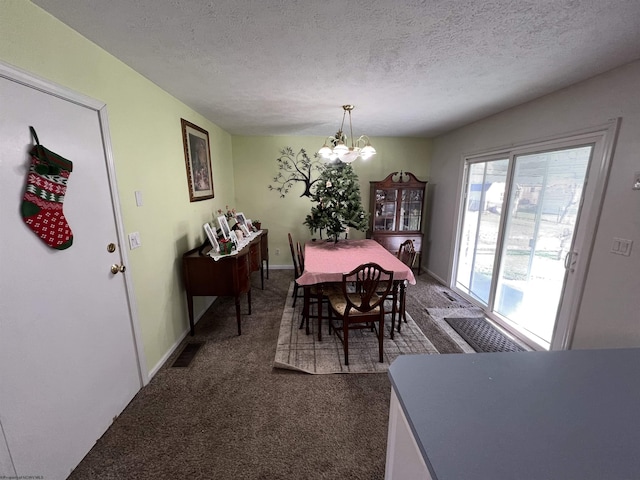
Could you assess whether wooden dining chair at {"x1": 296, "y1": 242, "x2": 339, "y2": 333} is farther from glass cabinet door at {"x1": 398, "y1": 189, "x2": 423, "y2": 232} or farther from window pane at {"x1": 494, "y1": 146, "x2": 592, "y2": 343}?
Result: glass cabinet door at {"x1": 398, "y1": 189, "x2": 423, "y2": 232}

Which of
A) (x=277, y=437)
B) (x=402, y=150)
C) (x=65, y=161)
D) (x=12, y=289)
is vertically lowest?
(x=277, y=437)

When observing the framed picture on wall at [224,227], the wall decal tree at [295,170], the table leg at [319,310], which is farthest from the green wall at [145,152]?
the table leg at [319,310]

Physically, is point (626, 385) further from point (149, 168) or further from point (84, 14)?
point (149, 168)

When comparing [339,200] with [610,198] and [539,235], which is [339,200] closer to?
[539,235]

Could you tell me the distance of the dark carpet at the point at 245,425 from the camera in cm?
135

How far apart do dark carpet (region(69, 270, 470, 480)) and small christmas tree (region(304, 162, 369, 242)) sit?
165 centimetres

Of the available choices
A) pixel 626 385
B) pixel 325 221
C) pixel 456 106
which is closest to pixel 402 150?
pixel 456 106

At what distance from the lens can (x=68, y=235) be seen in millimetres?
1271

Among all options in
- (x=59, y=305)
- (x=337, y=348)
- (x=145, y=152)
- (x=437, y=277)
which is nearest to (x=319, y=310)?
(x=337, y=348)

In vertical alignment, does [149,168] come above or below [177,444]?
above

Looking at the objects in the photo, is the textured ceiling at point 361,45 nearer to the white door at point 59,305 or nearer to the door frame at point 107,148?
the door frame at point 107,148

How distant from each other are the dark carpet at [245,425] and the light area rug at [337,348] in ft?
0.28

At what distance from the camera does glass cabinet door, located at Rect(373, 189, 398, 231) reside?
13.5 ft

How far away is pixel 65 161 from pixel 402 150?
4243 mm
